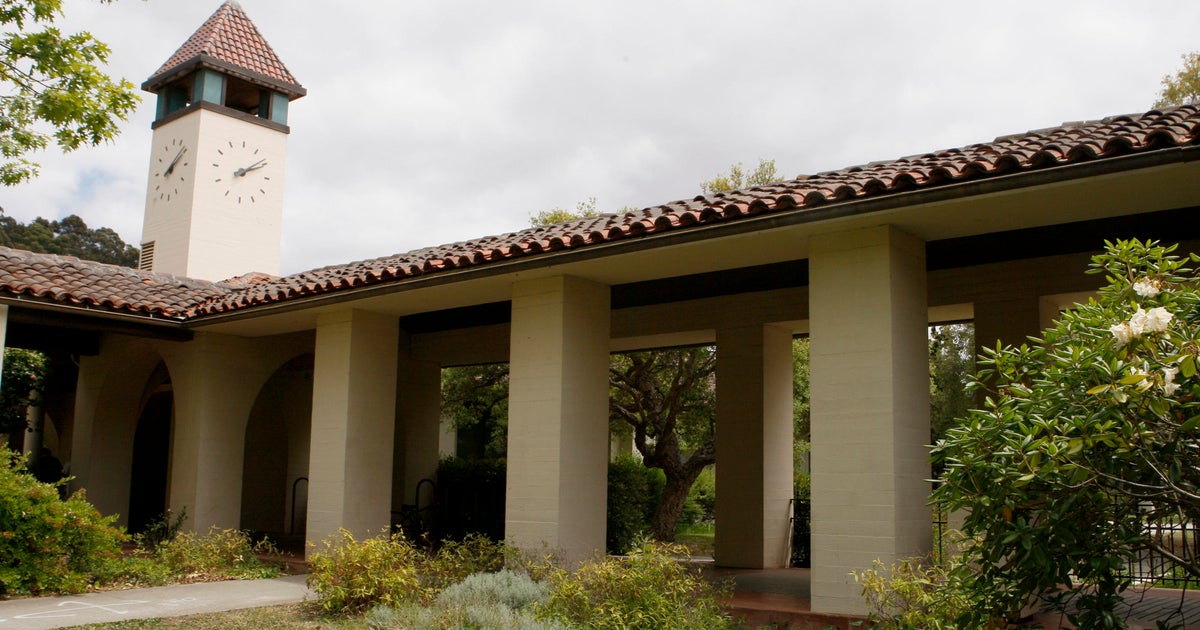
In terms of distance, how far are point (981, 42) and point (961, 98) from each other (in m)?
7.22

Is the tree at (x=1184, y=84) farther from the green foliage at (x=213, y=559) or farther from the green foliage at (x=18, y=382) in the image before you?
the green foliage at (x=18, y=382)

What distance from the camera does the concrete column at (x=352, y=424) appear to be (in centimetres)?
1160

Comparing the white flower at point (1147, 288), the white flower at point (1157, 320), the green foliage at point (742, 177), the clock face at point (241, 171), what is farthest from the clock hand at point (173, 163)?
the white flower at point (1157, 320)

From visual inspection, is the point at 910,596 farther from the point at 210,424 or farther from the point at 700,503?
the point at 700,503

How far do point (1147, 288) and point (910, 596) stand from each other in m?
2.88

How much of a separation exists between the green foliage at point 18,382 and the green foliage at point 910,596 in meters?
16.4

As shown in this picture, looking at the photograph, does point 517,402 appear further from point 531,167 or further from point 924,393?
point 531,167

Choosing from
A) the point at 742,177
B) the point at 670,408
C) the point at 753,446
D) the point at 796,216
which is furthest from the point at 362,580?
the point at 742,177

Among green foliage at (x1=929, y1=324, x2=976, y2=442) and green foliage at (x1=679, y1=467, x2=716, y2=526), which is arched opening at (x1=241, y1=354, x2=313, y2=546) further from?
green foliage at (x1=929, y1=324, x2=976, y2=442)

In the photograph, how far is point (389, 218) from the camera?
38.5 m

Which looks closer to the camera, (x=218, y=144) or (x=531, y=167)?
(x=218, y=144)

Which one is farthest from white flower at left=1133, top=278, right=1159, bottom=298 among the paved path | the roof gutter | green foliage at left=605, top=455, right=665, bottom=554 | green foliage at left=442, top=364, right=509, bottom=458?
green foliage at left=442, top=364, right=509, bottom=458

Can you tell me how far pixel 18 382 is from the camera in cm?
1814

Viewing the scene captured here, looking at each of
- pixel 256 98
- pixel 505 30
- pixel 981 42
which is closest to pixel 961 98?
Result: pixel 981 42
